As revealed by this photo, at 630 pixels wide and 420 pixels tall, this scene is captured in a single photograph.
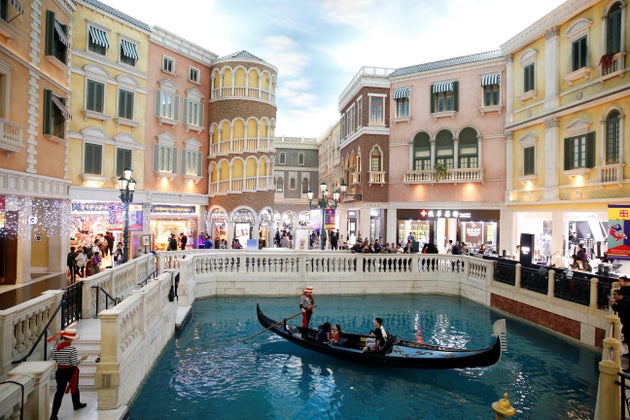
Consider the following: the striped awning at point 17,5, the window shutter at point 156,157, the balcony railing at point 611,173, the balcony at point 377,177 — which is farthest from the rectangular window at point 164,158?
the balcony railing at point 611,173

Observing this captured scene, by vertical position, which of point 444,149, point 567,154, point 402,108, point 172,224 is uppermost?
point 402,108

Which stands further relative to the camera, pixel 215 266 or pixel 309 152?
pixel 309 152

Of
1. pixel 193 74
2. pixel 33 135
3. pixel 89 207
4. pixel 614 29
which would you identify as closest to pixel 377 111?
pixel 193 74

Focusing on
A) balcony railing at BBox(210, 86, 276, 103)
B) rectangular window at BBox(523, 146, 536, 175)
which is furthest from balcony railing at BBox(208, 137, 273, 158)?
rectangular window at BBox(523, 146, 536, 175)

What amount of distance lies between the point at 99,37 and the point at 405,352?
66.9 ft

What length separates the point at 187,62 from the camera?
24.8 m

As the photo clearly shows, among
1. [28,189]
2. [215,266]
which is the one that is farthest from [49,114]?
[215,266]

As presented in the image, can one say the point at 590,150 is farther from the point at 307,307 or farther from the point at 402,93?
the point at 307,307

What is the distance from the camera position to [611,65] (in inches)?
620

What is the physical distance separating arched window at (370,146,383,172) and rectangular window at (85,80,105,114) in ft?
51.7

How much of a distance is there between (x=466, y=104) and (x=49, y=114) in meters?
21.5

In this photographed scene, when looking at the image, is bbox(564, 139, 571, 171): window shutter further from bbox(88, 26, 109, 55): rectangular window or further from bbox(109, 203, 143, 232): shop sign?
bbox(88, 26, 109, 55): rectangular window

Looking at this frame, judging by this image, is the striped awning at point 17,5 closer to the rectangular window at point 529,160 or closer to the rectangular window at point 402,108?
the rectangular window at point 402,108

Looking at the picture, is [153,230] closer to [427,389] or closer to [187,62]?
[187,62]
